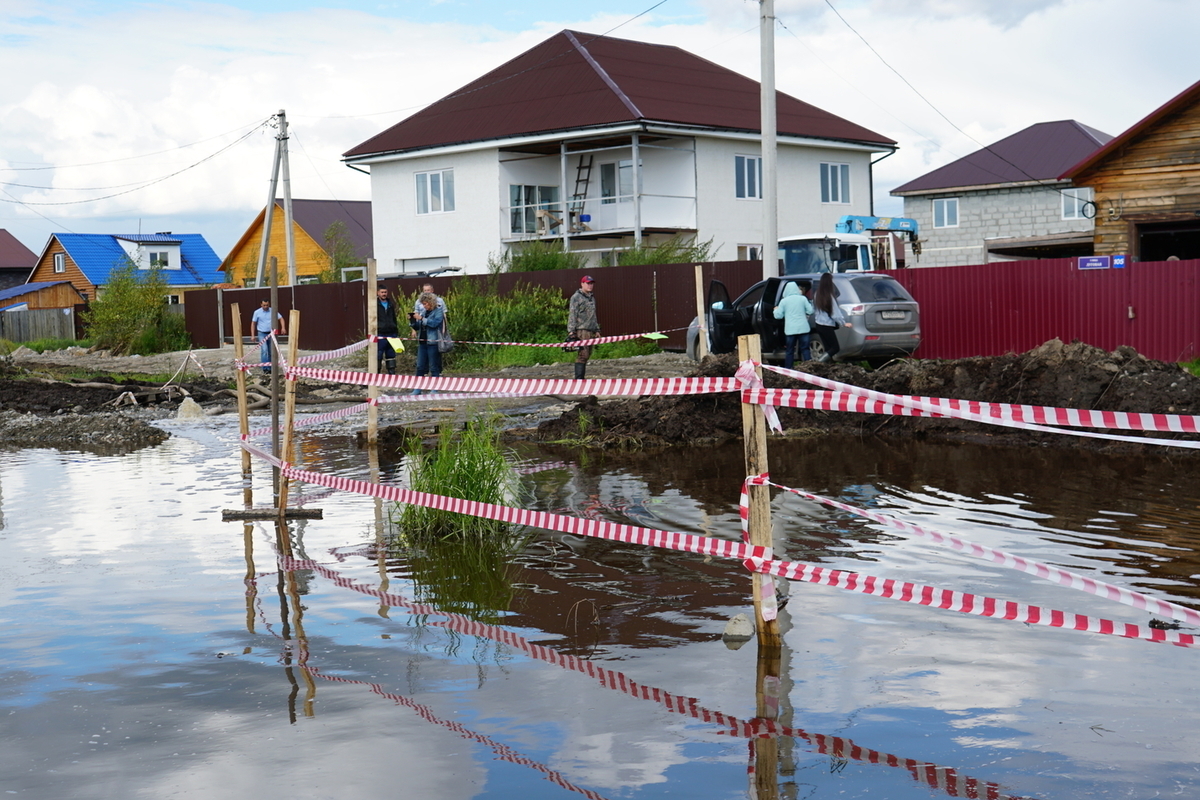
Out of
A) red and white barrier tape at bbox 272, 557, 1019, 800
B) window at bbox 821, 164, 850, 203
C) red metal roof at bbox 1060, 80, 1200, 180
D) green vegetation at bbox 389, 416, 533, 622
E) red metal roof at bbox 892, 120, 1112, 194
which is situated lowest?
red and white barrier tape at bbox 272, 557, 1019, 800

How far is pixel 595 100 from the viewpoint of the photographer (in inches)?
1449

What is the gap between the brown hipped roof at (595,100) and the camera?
3656 cm

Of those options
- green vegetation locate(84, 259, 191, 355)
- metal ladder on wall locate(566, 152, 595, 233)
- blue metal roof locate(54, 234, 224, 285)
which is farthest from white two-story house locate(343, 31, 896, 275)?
blue metal roof locate(54, 234, 224, 285)

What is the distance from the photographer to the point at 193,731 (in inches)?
189

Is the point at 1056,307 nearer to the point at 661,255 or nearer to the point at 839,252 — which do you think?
the point at 839,252

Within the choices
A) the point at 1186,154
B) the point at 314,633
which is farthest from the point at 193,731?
the point at 1186,154

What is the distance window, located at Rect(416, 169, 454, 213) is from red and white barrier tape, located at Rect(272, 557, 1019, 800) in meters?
34.0

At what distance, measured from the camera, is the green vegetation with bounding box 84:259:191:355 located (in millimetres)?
40594

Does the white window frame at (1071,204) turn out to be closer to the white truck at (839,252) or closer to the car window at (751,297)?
the white truck at (839,252)

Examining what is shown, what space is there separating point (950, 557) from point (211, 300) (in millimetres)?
36167

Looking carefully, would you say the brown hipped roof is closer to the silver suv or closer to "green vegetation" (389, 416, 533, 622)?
the silver suv

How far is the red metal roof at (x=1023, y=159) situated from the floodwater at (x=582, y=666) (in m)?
42.4

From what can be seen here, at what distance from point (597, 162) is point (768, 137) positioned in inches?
717

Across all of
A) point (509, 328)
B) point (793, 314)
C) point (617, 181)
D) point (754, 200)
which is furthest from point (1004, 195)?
point (793, 314)
